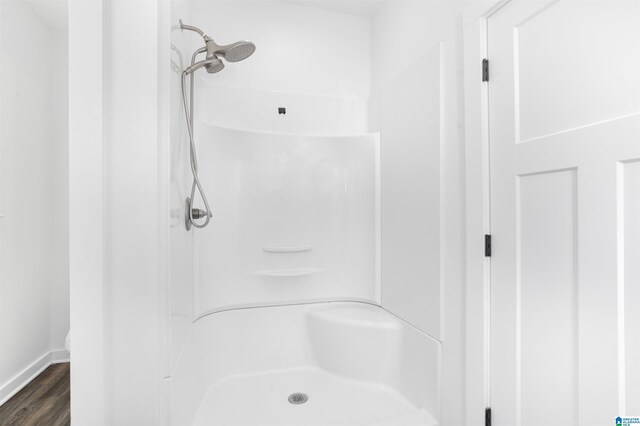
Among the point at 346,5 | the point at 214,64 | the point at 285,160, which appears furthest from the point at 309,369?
the point at 346,5

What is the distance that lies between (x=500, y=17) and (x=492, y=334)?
3.77ft

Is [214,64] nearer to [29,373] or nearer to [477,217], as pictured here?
[477,217]

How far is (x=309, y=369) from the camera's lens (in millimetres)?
1952

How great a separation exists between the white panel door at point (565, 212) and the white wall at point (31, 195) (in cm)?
263

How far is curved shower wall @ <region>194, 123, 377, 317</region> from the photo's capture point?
74.6 inches

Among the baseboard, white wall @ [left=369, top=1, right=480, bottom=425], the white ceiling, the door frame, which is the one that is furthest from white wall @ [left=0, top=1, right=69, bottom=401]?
the door frame

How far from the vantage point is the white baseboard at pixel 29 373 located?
1.97m

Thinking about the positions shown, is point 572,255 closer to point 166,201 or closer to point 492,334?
point 492,334

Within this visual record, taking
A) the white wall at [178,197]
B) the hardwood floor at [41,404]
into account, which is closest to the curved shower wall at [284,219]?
the white wall at [178,197]

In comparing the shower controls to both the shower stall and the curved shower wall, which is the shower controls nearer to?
the shower stall

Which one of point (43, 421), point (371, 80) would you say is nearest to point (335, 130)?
point (371, 80)

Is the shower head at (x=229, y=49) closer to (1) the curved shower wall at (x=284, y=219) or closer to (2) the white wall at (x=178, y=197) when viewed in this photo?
(2) the white wall at (x=178, y=197)

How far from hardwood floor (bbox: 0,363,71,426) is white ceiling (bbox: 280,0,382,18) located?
2747 millimetres

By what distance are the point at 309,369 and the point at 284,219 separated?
90 centimetres
